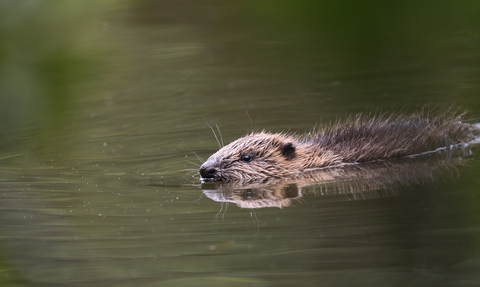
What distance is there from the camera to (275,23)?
0.70m

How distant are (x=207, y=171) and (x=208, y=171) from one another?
1 cm

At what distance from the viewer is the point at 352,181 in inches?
233

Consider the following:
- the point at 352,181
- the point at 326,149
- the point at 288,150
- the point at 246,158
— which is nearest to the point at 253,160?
the point at 246,158

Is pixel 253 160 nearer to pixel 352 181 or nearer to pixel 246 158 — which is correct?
pixel 246 158

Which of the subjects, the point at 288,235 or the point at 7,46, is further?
the point at 288,235

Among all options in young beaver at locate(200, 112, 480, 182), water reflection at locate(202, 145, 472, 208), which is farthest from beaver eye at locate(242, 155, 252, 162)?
water reflection at locate(202, 145, 472, 208)

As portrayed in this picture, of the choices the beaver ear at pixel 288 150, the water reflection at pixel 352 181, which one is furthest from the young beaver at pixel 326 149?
the water reflection at pixel 352 181

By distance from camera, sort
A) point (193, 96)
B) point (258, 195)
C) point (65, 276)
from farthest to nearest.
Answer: point (193, 96)
point (258, 195)
point (65, 276)

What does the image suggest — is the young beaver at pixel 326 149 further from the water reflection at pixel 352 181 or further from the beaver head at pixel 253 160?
the water reflection at pixel 352 181

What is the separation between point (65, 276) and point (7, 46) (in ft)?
6.13

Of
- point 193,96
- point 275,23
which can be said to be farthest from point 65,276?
point 193,96

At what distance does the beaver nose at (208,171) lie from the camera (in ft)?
21.7

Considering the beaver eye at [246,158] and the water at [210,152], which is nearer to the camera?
the water at [210,152]

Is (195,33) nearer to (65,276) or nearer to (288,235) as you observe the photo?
(65,276)
